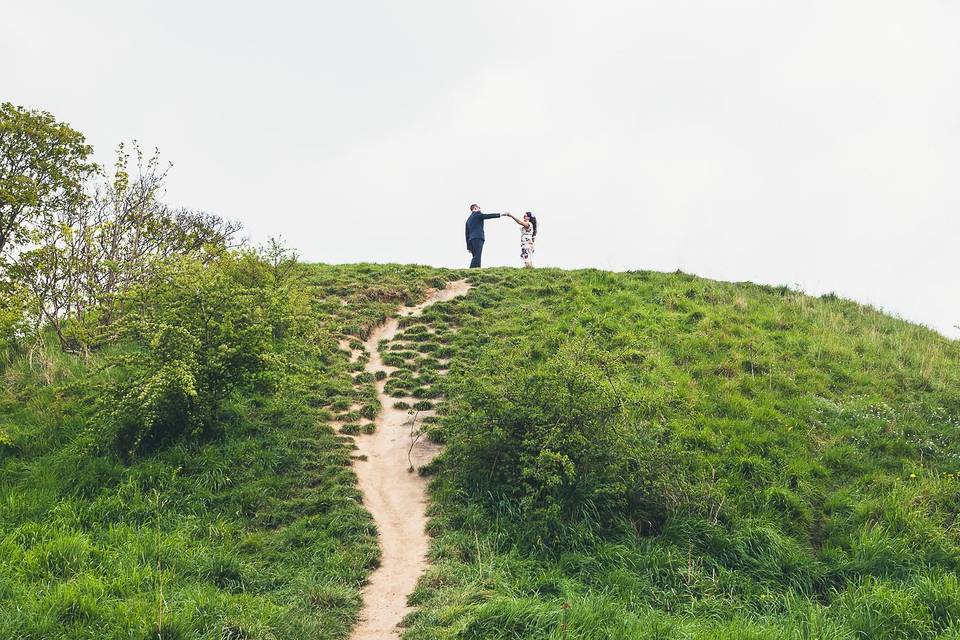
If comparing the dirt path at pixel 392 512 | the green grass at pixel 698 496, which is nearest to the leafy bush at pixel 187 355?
the dirt path at pixel 392 512

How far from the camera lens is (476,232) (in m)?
22.9

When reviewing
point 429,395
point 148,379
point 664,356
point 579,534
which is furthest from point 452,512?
point 664,356

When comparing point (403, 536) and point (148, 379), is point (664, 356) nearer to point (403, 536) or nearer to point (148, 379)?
point (403, 536)

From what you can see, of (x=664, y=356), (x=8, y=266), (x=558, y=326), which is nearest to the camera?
(x=8, y=266)

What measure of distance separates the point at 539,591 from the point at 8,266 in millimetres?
13098

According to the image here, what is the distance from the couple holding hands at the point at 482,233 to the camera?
22656 millimetres

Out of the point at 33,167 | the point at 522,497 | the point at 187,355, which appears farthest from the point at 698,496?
the point at 33,167

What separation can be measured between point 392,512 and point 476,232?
49.1 feet

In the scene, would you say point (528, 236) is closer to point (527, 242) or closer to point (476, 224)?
point (527, 242)

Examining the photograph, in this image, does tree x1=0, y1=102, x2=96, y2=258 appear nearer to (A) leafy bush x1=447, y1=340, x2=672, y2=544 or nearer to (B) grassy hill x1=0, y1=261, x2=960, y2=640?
(B) grassy hill x1=0, y1=261, x2=960, y2=640

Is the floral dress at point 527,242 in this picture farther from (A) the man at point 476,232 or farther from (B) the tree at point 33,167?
(B) the tree at point 33,167

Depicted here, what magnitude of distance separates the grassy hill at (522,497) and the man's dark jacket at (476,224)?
29.1 feet

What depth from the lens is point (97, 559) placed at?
24.4 feet

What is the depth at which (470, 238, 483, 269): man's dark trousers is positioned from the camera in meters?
22.9
